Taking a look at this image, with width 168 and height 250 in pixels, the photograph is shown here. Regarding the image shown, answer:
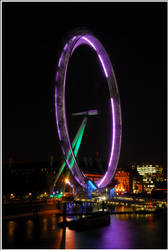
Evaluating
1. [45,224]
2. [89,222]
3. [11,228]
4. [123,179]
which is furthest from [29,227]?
[123,179]

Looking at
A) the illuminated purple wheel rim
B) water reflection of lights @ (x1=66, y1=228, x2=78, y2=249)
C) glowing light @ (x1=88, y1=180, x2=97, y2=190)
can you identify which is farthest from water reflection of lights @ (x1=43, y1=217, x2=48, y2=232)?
glowing light @ (x1=88, y1=180, x2=97, y2=190)

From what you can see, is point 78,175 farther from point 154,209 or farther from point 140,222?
point 154,209

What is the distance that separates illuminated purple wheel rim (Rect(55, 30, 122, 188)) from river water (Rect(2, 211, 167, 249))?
9.49 feet

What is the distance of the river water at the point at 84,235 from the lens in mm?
13438

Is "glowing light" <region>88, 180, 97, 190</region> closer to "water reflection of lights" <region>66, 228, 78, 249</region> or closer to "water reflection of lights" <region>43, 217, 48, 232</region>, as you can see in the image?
"water reflection of lights" <region>43, 217, 48, 232</region>

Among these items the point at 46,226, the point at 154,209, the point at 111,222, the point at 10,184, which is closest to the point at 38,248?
the point at 46,226

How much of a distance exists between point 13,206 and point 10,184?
8642mm

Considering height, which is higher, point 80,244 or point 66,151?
point 66,151

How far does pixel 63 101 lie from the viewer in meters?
17.2

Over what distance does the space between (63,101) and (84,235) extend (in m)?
6.33

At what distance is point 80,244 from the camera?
13.4 metres

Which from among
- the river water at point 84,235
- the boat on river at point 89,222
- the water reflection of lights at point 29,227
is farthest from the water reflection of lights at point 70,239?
the water reflection of lights at point 29,227

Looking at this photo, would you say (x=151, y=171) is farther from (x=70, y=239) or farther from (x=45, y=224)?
(x=70, y=239)

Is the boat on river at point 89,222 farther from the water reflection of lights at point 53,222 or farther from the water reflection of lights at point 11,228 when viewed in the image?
the water reflection of lights at point 11,228
